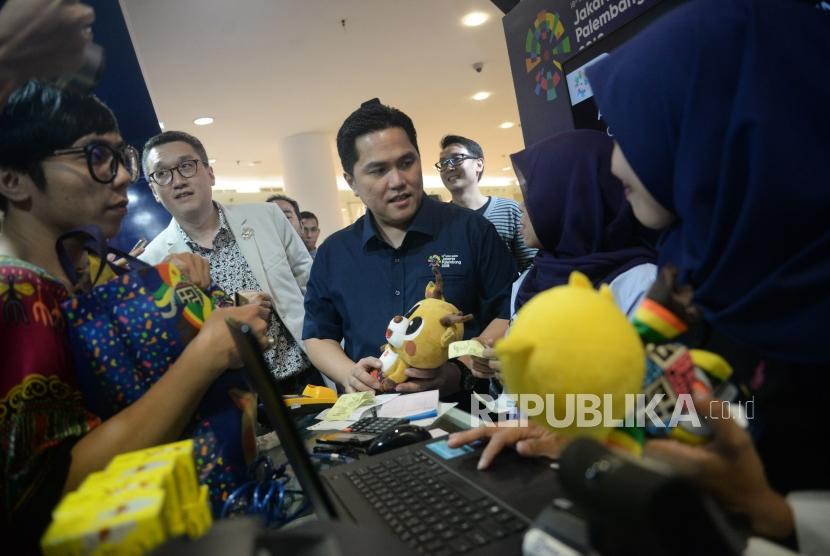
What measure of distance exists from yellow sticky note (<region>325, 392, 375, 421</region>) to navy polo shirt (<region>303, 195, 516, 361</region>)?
40 cm

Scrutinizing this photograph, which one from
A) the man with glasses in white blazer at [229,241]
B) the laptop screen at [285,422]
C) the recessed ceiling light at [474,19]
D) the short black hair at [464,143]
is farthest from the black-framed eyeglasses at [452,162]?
the laptop screen at [285,422]

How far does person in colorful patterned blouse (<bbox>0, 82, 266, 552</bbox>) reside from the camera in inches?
31.2

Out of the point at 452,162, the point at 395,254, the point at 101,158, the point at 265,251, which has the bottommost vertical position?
the point at 395,254

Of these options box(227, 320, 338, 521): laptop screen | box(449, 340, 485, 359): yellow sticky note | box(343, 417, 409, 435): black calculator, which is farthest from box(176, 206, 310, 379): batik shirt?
box(227, 320, 338, 521): laptop screen

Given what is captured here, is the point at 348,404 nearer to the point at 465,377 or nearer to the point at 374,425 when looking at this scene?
the point at 374,425

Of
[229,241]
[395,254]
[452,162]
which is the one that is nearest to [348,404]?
[395,254]

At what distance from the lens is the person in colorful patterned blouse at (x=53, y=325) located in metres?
0.79

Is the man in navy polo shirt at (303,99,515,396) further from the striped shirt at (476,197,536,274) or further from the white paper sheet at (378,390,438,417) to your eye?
the striped shirt at (476,197,536,274)

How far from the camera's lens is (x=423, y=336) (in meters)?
1.45

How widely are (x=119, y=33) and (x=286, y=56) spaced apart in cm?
277

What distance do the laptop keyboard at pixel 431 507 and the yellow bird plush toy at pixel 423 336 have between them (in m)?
0.51

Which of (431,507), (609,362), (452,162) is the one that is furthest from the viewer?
(452,162)

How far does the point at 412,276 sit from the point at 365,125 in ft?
2.08
